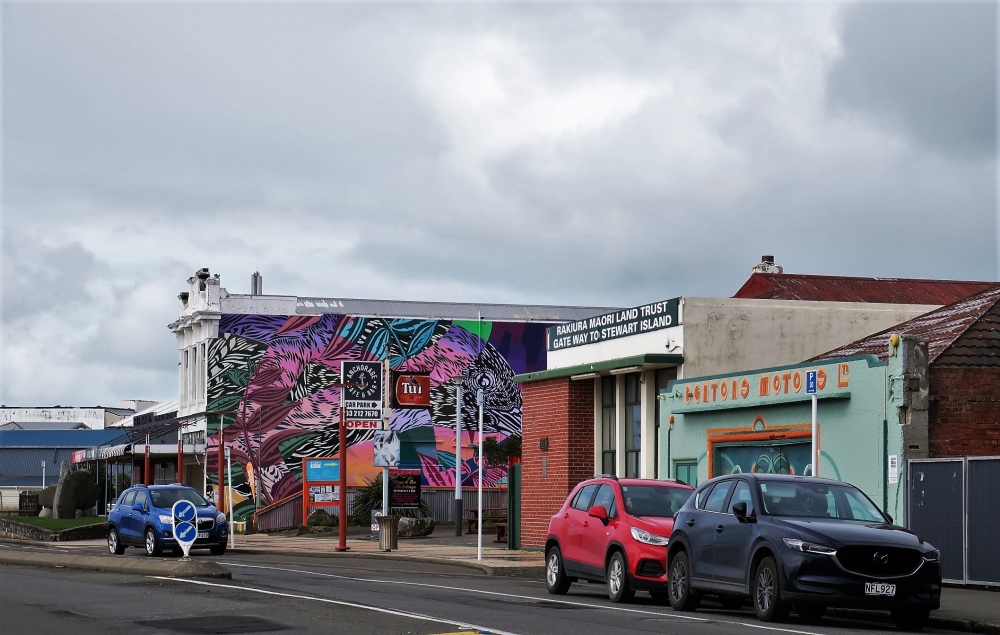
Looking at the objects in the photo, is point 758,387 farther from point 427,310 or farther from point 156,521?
point 427,310

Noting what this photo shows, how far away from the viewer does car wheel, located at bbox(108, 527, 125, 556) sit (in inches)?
1287

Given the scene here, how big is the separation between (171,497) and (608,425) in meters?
10.1

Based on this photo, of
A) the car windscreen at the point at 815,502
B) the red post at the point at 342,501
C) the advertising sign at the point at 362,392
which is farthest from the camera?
the advertising sign at the point at 362,392

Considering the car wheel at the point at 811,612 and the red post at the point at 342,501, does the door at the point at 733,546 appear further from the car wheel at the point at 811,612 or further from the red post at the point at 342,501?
the red post at the point at 342,501

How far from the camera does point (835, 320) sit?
3044 centimetres

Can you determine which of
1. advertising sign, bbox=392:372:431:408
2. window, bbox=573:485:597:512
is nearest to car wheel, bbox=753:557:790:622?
window, bbox=573:485:597:512

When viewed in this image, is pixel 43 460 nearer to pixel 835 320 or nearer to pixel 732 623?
pixel 835 320

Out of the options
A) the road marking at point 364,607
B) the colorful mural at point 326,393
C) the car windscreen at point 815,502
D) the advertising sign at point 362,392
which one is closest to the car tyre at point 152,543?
the advertising sign at point 362,392

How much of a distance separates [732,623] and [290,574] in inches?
446

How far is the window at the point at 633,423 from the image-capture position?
3147 cm

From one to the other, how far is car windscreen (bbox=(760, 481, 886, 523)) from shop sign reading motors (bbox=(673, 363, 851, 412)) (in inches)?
276

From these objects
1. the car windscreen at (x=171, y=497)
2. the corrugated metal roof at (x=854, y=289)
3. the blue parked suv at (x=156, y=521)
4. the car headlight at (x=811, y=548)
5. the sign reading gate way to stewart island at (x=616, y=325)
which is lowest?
the blue parked suv at (x=156, y=521)

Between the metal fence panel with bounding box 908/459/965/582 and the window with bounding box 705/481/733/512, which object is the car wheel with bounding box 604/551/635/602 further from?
the metal fence panel with bounding box 908/459/965/582

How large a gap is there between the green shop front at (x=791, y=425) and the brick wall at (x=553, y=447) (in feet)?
12.8
